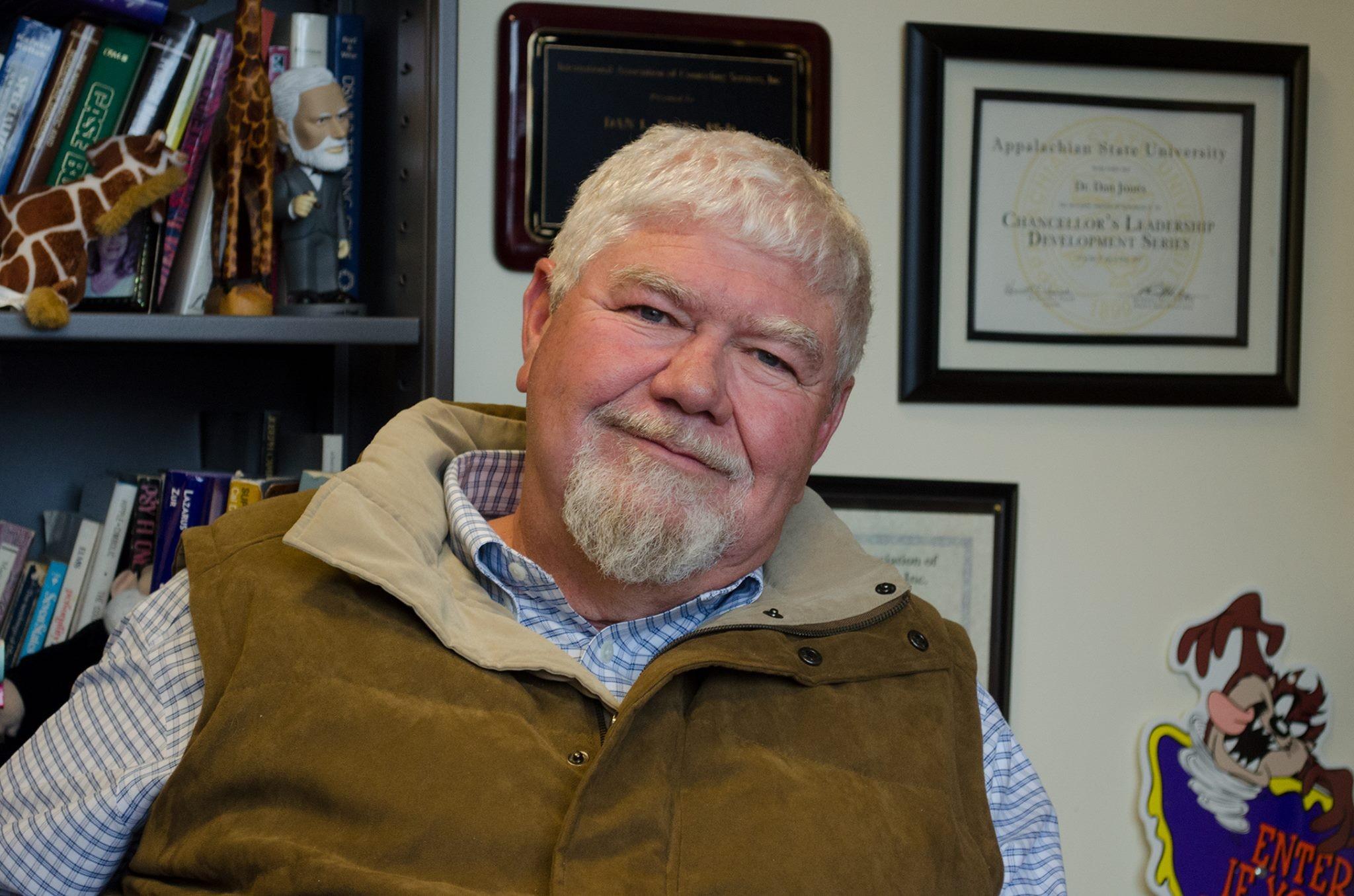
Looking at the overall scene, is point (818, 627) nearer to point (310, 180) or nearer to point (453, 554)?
point (453, 554)

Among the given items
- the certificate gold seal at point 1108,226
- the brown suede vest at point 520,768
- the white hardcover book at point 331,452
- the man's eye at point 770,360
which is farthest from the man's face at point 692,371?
the certificate gold seal at point 1108,226

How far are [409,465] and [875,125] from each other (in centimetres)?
93

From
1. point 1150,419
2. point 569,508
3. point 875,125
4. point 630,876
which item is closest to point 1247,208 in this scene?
point 1150,419

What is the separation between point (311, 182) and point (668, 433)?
23.0 inches

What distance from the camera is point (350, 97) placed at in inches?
58.8

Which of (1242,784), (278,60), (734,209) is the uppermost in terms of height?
(278,60)

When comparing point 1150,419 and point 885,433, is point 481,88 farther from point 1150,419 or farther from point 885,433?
point 1150,419

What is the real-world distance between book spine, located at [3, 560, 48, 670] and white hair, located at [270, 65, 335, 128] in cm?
59

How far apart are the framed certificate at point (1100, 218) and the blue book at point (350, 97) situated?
769 millimetres

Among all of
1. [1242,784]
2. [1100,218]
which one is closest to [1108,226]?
[1100,218]

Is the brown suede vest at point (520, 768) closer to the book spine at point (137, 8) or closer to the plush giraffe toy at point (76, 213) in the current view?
the plush giraffe toy at point (76, 213)

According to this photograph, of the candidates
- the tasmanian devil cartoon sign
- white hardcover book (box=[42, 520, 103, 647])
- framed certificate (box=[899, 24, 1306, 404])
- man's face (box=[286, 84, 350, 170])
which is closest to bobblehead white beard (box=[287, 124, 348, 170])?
man's face (box=[286, 84, 350, 170])

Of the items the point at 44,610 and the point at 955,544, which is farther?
the point at 955,544

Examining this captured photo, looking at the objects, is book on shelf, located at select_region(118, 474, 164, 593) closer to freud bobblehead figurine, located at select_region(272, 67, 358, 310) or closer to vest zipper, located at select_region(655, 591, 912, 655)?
freud bobblehead figurine, located at select_region(272, 67, 358, 310)
